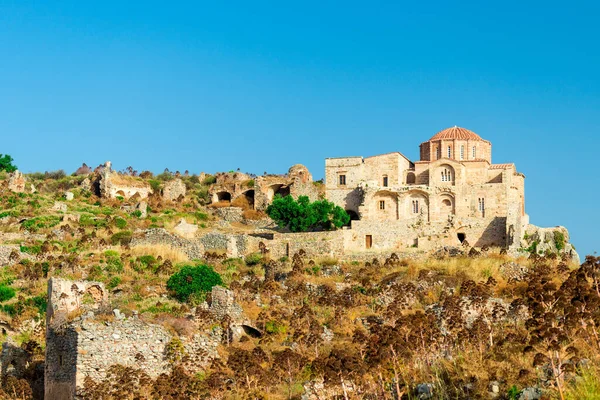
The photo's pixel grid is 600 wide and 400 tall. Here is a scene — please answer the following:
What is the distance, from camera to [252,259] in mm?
37156

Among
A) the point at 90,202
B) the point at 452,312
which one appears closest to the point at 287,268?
the point at 452,312

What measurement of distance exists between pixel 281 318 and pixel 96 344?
7320mm

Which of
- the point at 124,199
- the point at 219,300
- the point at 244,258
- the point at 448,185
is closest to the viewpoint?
the point at 219,300

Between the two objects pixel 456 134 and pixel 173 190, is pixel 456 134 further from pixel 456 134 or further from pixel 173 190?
pixel 173 190

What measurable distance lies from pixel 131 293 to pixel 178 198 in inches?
949

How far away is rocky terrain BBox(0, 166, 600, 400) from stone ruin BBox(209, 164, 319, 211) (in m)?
5.54

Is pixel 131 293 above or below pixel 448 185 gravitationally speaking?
below

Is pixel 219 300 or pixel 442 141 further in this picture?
pixel 442 141

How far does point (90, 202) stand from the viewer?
5028 cm

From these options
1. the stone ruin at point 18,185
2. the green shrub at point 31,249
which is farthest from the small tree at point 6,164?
the green shrub at point 31,249

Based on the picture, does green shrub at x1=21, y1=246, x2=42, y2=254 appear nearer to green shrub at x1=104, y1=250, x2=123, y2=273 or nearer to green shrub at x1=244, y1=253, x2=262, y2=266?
green shrub at x1=104, y1=250, x2=123, y2=273

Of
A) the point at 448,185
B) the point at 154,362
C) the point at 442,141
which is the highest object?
the point at 442,141

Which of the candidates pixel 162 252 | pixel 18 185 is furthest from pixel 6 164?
pixel 162 252

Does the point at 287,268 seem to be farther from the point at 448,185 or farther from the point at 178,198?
the point at 178,198
